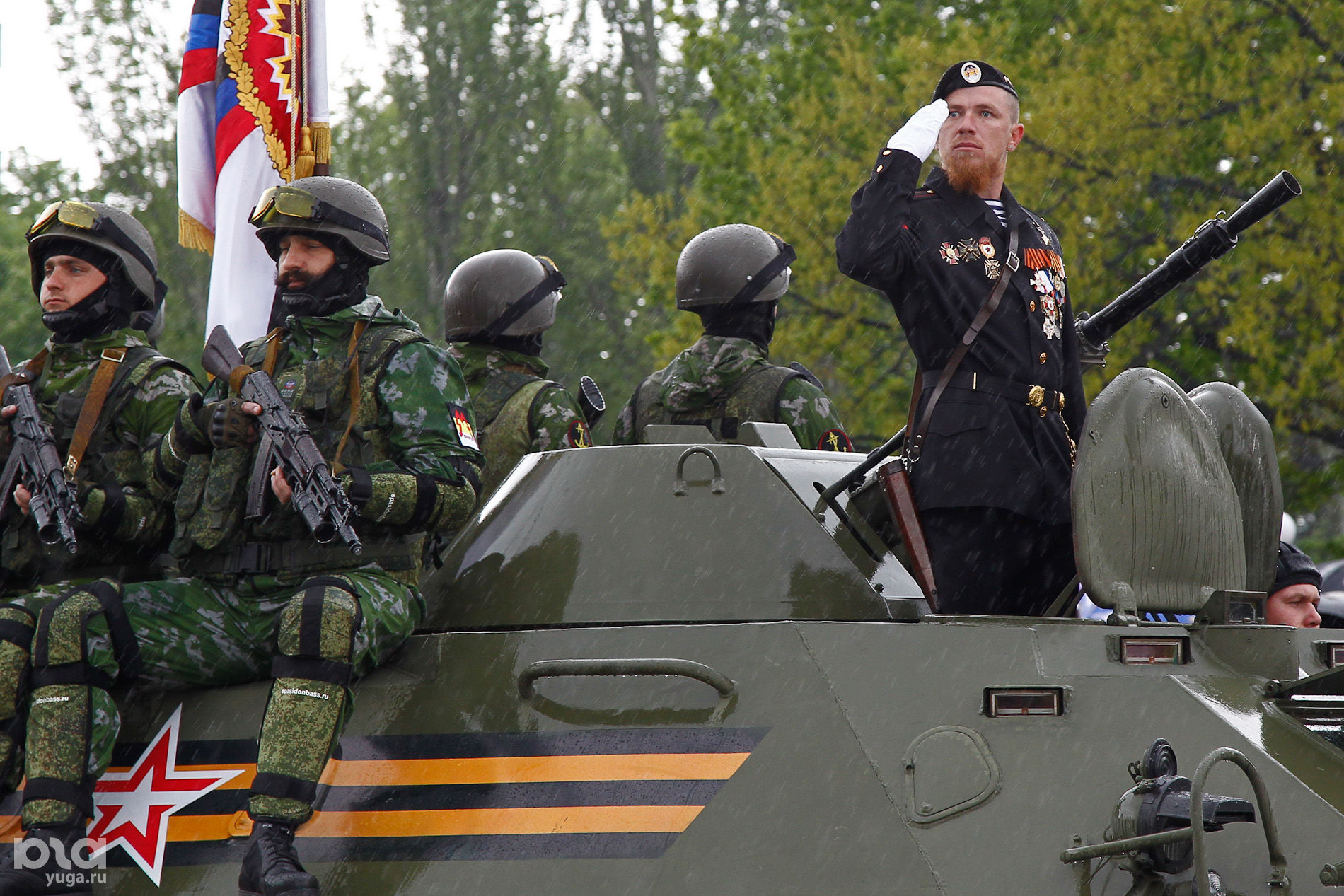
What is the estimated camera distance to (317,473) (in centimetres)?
430

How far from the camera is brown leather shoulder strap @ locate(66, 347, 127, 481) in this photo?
5.04 m

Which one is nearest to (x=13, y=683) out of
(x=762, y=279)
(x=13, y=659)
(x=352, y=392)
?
(x=13, y=659)

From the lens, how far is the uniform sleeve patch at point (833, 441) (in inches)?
241

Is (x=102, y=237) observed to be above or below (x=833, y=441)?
above

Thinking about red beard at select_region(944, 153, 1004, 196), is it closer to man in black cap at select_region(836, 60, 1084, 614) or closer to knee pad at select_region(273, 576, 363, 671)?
man in black cap at select_region(836, 60, 1084, 614)

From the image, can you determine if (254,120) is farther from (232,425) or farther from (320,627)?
(320,627)

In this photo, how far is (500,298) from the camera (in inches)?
274

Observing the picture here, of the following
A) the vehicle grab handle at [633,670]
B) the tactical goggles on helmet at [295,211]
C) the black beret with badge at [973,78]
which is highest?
the black beret with badge at [973,78]

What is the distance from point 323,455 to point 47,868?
4.07ft

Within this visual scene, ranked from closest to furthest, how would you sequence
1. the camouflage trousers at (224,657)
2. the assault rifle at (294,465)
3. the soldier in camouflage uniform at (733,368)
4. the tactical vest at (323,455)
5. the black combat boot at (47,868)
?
1. the camouflage trousers at (224,657)
2. the black combat boot at (47,868)
3. the assault rifle at (294,465)
4. the tactical vest at (323,455)
5. the soldier in camouflage uniform at (733,368)

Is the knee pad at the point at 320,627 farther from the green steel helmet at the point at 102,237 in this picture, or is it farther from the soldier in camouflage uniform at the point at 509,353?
the soldier in camouflage uniform at the point at 509,353

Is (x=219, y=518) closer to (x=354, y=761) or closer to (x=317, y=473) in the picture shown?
(x=317, y=473)

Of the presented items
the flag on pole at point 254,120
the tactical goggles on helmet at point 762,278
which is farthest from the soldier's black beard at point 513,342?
the flag on pole at point 254,120

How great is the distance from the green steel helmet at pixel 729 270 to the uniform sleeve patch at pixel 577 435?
641 millimetres
